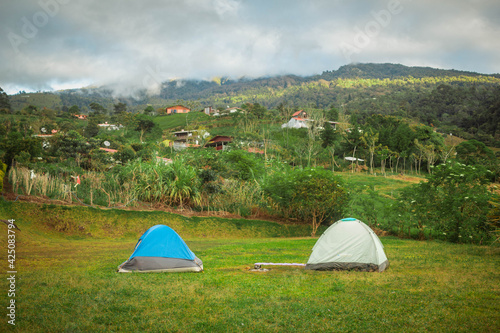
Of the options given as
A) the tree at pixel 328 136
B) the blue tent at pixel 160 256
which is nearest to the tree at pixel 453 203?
the blue tent at pixel 160 256

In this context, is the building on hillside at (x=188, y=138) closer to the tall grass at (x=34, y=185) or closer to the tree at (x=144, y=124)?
the tree at (x=144, y=124)

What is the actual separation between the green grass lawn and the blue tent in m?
0.41

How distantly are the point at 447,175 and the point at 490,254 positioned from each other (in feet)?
20.8

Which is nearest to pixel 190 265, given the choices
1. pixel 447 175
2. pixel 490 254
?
pixel 490 254

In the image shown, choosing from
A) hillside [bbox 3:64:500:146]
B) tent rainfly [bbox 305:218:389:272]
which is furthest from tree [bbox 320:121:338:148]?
tent rainfly [bbox 305:218:389:272]

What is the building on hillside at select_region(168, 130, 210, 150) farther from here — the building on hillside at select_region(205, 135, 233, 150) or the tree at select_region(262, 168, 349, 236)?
the tree at select_region(262, 168, 349, 236)

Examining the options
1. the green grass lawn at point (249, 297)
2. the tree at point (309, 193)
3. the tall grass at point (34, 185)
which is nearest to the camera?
the green grass lawn at point (249, 297)

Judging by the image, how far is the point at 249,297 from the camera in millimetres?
7492

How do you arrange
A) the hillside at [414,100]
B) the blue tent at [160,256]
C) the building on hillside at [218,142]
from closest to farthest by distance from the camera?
the blue tent at [160,256] < the building on hillside at [218,142] < the hillside at [414,100]

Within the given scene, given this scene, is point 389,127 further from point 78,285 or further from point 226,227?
point 78,285

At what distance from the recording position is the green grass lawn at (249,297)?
5.98 meters

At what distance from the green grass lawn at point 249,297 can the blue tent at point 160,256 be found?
0.41 m

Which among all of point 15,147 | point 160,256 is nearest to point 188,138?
point 15,147

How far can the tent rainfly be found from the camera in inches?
411
